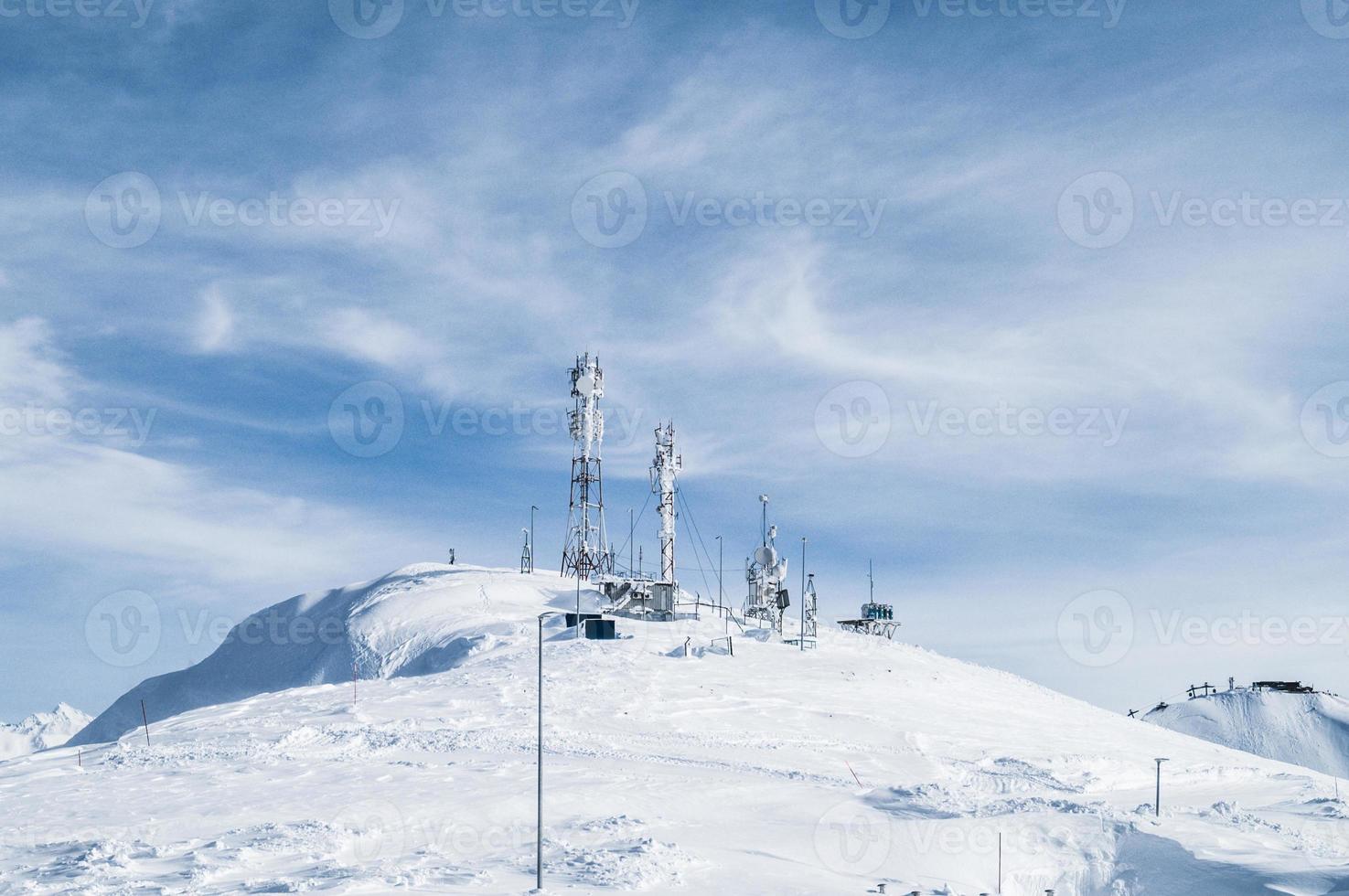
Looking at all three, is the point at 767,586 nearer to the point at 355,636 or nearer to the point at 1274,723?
the point at 355,636

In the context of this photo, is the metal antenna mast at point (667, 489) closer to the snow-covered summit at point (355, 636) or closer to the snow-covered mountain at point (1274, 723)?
the snow-covered summit at point (355, 636)

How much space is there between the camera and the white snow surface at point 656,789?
28953mm

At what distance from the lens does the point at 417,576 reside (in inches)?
2926

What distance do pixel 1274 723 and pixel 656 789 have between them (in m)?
94.5

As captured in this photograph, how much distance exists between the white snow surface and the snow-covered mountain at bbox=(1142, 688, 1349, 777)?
53.9 meters

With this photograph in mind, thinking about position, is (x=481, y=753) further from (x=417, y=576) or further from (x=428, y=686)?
(x=417, y=576)

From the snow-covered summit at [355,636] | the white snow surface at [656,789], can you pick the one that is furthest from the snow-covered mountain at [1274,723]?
the snow-covered summit at [355,636]

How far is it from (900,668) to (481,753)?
27713 millimetres

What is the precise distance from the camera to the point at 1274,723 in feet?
363

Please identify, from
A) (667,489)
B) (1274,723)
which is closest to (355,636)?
(667,489)

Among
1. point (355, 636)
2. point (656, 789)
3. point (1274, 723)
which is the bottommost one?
point (1274, 723)

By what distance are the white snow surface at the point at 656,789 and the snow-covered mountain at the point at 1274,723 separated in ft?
177

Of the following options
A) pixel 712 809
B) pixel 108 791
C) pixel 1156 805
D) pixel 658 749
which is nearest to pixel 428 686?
pixel 658 749

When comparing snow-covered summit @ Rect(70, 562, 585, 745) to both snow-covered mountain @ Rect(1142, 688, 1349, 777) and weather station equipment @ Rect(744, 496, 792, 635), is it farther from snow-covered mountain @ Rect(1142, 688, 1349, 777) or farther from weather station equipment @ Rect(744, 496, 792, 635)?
snow-covered mountain @ Rect(1142, 688, 1349, 777)
